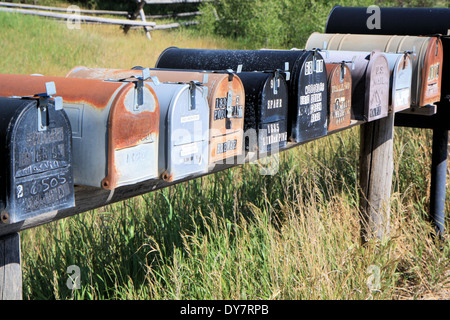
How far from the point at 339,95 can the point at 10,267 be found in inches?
51.0

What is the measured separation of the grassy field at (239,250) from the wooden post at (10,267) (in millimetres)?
742

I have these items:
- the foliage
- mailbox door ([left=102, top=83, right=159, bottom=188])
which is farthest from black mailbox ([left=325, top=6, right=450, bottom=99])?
the foliage

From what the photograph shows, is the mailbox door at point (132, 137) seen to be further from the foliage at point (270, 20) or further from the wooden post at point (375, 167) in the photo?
the foliage at point (270, 20)

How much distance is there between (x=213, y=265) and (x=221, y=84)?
95 cm

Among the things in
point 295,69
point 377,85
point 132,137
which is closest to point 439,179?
point 377,85

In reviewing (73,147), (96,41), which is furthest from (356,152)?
(96,41)

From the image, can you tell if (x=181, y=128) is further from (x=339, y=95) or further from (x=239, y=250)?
(x=239, y=250)

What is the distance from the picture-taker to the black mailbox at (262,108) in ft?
5.48

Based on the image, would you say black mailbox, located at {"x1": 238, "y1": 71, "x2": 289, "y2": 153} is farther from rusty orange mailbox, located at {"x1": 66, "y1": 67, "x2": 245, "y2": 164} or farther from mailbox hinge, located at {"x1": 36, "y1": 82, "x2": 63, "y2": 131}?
mailbox hinge, located at {"x1": 36, "y1": 82, "x2": 63, "y2": 131}

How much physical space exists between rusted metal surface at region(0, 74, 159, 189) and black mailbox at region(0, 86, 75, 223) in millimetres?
75

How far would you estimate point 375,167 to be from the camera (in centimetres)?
299

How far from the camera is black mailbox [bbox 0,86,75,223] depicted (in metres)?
1.06

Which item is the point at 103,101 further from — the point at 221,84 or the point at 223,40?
the point at 223,40

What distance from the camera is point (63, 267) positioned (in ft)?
7.98
